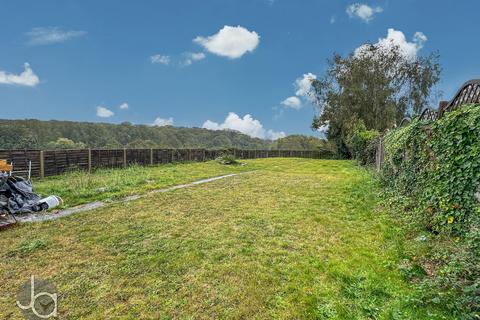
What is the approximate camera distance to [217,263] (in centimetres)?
290

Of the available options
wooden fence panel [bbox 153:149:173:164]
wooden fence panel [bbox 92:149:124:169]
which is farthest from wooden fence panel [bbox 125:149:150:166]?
wooden fence panel [bbox 153:149:173:164]

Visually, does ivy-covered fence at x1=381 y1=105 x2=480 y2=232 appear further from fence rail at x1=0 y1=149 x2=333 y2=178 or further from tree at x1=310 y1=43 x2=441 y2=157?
tree at x1=310 y1=43 x2=441 y2=157

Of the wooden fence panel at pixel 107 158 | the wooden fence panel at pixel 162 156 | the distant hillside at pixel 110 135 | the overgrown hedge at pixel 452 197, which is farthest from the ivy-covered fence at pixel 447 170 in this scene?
the distant hillside at pixel 110 135

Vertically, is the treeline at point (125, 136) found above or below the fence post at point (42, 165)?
above

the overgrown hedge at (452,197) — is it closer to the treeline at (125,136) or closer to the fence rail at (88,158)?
the fence rail at (88,158)

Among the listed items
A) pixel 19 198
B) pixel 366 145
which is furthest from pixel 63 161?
pixel 366 145

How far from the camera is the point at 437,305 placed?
2.02 metres

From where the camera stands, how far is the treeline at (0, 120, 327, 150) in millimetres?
33075

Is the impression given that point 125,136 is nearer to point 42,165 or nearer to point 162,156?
point 162,156

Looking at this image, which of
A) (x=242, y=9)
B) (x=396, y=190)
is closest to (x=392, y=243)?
(x=396, y=190)

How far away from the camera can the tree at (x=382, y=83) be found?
20703 millimetres

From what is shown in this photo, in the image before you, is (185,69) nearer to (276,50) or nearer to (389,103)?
(276,50)

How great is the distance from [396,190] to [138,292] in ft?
17.6

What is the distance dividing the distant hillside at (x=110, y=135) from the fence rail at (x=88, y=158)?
13830 millimetres
